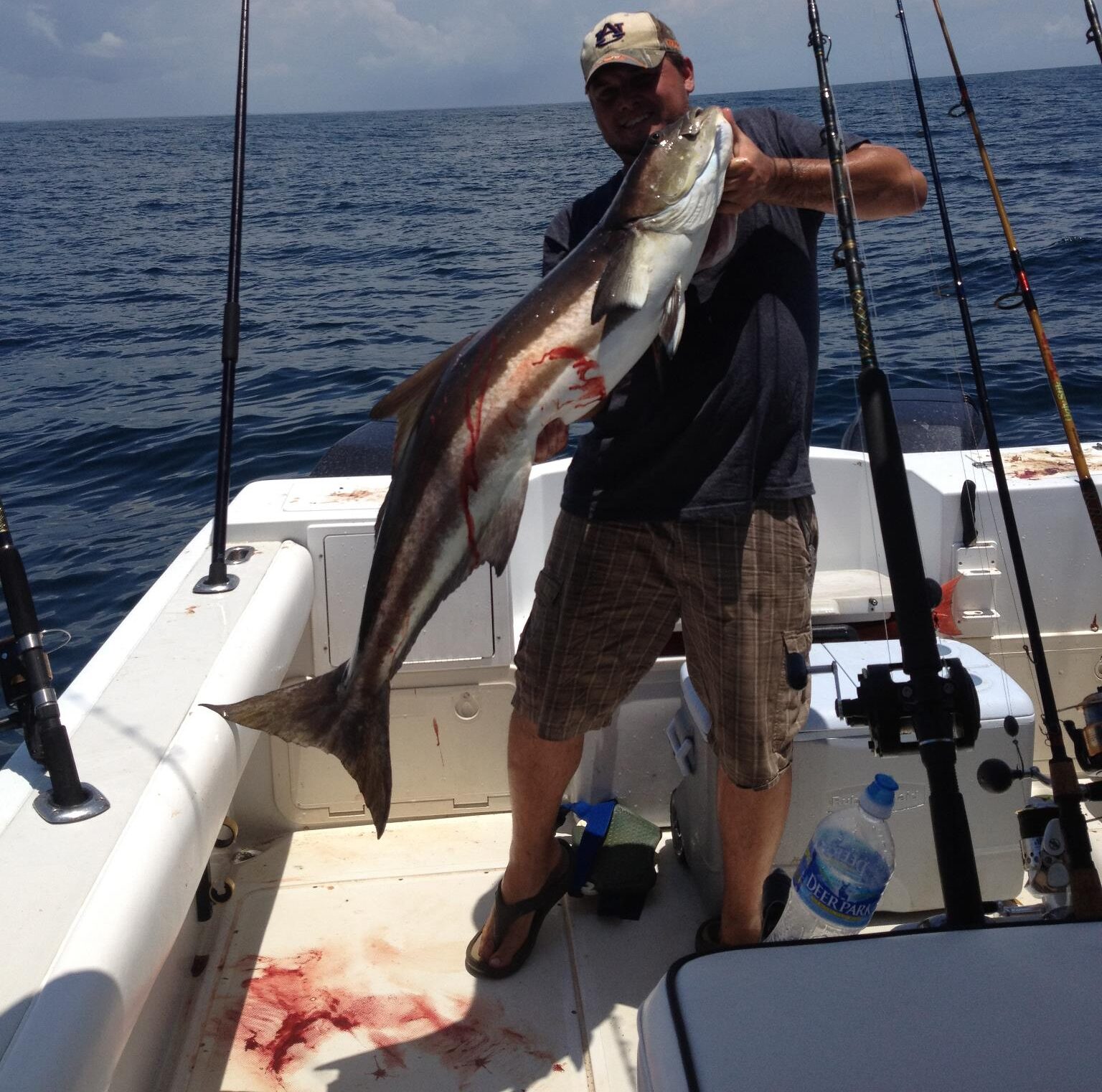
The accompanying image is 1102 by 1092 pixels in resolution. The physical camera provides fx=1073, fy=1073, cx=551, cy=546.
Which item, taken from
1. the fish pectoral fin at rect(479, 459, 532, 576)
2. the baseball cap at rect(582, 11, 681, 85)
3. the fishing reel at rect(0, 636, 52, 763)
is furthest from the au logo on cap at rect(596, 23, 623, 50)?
the fishing reel at rect(0, 636, 52, 763)

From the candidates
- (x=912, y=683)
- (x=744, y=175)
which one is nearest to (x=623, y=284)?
(x=744, y=175)

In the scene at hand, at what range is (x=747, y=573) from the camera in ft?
7.27

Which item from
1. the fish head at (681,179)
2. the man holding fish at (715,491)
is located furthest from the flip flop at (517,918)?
the fish head at (681,179)

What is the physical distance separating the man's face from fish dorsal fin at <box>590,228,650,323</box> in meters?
0.48

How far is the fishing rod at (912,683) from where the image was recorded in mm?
1354

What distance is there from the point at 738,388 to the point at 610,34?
30.2 inches

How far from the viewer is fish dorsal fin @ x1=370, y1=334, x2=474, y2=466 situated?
1911 mm

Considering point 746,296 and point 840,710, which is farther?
point 746,296

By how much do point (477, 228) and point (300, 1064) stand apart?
62.4ft

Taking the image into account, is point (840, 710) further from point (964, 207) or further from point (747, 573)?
point (964, 207)

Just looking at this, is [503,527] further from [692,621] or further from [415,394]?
[692,621]

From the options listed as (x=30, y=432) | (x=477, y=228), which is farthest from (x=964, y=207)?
(x=30, y=432)

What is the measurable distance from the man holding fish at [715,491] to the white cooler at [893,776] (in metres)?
0.24

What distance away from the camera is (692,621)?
234 centimetres
